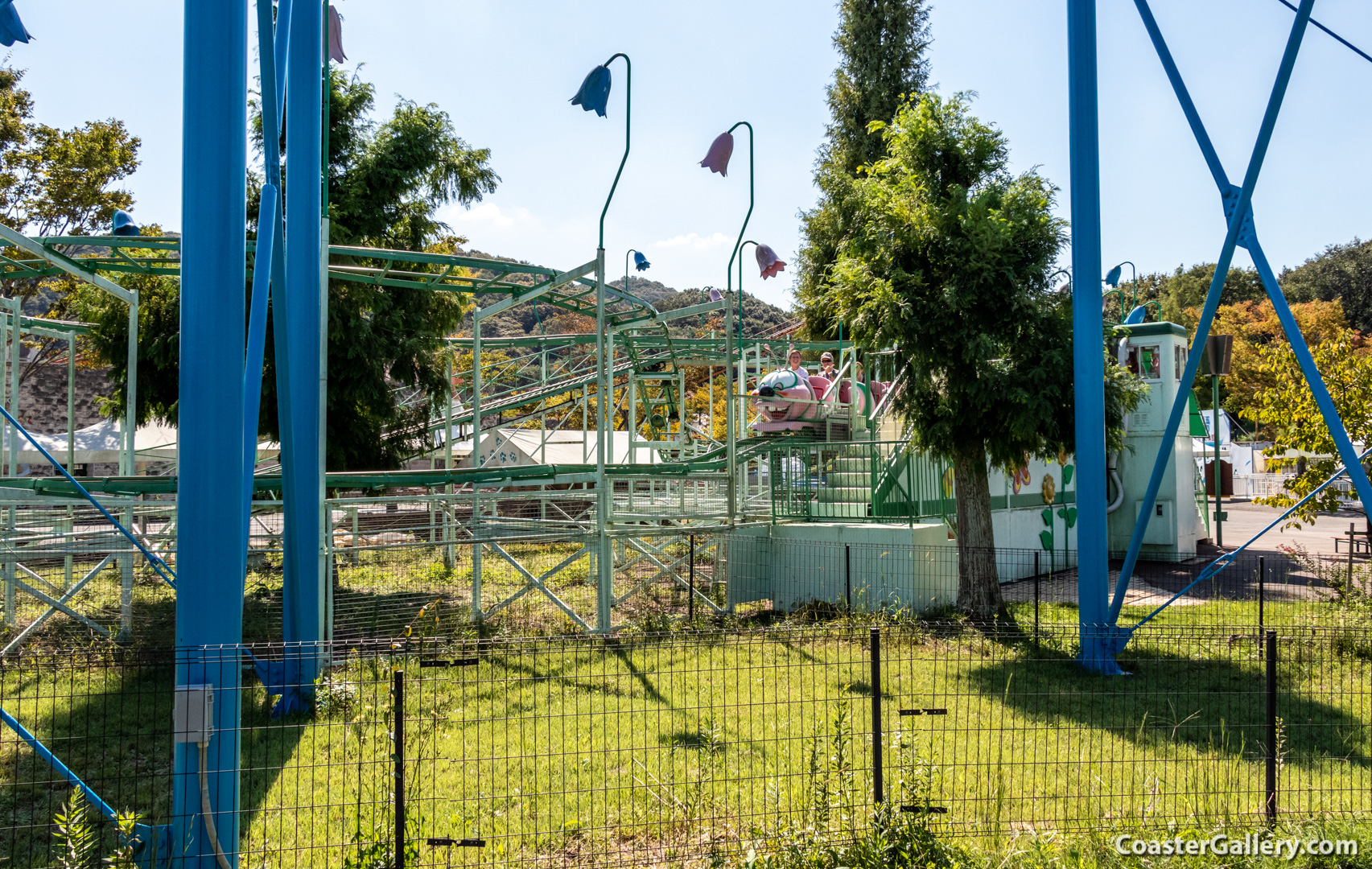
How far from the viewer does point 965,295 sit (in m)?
10.2

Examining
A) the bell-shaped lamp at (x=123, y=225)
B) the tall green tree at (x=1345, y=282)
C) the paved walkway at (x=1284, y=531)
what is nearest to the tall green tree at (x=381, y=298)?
the bell-shaped lamp at (x=123, y=225)

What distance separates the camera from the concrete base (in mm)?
11758

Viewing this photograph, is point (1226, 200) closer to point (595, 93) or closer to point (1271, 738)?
point (1271, 738)

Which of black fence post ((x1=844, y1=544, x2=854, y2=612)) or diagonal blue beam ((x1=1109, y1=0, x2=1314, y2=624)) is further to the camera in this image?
black fence post ((x1=844, y1=544, x2=854, y2=612))

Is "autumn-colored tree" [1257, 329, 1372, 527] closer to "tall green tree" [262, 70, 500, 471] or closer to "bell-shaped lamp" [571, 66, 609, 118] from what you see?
"bell-shaped lamp" [571, 66, 609, 118]

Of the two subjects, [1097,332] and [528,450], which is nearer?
[1097,332]

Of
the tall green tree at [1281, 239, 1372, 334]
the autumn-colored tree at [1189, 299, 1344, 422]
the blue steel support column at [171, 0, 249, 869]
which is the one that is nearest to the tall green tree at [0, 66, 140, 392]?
the blue steel support column at [171, 0, 249, 869]

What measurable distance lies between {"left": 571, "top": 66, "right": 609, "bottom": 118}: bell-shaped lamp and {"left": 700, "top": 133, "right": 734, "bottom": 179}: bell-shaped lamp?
6.30 feet

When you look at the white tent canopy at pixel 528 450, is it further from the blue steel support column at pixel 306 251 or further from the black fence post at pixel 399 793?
the black fence post at pixel 399 793

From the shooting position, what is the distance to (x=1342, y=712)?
7.02 meters

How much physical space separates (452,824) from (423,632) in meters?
4.77

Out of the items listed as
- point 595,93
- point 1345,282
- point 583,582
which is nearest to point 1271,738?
point 595,93

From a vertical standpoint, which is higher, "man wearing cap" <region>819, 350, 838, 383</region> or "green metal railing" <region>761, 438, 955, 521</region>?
"man wearing cap" <region>819, 350, 838, 383</region>

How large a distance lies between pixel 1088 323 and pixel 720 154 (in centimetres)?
498
